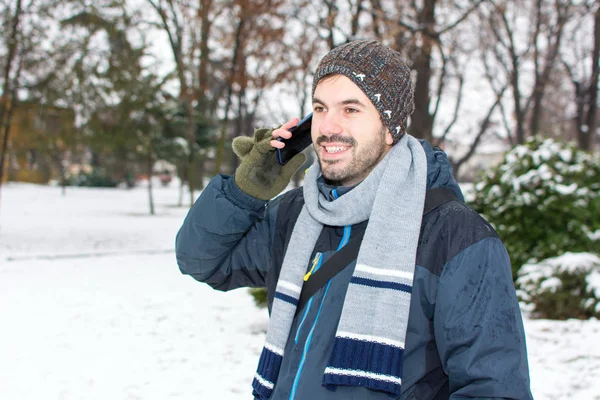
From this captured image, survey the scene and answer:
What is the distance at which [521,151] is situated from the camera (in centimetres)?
743

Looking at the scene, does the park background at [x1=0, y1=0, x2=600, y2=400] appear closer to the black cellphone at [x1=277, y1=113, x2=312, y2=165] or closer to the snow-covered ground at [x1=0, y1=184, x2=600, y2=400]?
the snow-covered ground at [x1=0, y1=184, x2=600, y2=400]

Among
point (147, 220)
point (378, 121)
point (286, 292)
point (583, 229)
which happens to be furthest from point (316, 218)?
point (147, 220)

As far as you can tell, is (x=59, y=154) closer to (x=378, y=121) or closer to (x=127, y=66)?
(x=127, y=66)

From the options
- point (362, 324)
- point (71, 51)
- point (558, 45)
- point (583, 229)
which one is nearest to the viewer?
point (362, 324)

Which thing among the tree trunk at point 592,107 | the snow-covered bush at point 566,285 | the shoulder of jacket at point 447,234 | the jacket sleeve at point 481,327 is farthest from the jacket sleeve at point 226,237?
the tree trunk at point 592,107

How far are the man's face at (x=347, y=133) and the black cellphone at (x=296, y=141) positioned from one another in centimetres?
17

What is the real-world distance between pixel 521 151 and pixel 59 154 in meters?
33.7

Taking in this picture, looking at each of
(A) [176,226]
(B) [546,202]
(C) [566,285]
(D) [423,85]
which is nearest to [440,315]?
(C) [566,285]

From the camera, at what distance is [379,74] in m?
2.00

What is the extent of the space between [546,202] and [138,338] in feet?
16.5

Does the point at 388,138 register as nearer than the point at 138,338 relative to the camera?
Yes

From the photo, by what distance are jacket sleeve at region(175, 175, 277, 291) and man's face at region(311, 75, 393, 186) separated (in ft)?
1.14

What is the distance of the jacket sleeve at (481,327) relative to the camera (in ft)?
5.22

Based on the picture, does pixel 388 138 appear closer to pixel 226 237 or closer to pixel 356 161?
pixel 356 161
